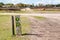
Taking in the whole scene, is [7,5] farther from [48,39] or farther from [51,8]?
[48,39]

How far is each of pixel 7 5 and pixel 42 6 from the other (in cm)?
430

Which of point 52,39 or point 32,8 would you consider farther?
point 32,8

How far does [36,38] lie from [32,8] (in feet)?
25.4

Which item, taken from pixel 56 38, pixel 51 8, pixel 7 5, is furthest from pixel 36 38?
pixel 7 5

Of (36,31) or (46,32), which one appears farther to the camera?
(36,31)

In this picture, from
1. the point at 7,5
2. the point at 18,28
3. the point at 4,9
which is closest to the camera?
the point at 18,28

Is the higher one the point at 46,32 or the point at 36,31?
the point at 46,32

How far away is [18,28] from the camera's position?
997 cm

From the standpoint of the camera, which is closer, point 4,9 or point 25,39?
point 25,39

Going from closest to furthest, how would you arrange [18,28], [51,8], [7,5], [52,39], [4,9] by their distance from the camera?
[52,39], [18,28], [51,8], [4,9], [7,5]

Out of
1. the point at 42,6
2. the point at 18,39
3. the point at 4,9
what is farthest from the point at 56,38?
the point at 4,9

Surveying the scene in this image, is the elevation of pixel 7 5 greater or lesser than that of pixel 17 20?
lesser

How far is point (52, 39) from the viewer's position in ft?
28.8

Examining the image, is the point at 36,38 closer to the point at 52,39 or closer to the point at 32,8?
the point at 52,39
